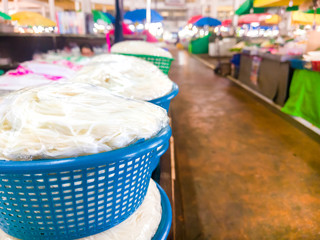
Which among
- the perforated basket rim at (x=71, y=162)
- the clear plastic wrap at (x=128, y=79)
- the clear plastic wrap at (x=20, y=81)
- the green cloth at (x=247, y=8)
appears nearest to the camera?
the perforated basket rim at (x=71, y=162)

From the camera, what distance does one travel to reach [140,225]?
0.93m

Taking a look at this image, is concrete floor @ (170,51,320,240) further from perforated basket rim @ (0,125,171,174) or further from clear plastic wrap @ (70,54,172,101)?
perforated basket rim @ (0,125,171,174)

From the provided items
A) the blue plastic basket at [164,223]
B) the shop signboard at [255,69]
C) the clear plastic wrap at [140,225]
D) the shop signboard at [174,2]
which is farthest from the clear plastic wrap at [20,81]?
the shop signboard at [174,2]

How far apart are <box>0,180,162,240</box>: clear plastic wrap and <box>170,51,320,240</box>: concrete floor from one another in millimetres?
834

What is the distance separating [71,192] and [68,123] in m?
0.19

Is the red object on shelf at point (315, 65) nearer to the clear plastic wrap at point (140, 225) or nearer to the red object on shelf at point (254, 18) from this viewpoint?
the clear plastic wrap at point (140, 225)

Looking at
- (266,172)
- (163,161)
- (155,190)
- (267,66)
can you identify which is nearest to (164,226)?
(155,190)

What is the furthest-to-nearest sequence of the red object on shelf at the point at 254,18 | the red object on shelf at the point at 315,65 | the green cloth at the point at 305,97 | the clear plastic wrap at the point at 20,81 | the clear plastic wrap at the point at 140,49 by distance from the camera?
the red object on shelf at the point at 254,18
the green cloth at the point at 305,97
the red object on shelf at the point at 315,65
the clear plastic wrap at the point at 140,49
the clear plastic wrap at the point at 20,81

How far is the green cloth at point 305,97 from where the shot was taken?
11.4 ft

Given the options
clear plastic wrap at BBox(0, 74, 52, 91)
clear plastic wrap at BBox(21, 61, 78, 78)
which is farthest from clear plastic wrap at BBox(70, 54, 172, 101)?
clear plastic wrap at BBox(21, 61, 78, 78)

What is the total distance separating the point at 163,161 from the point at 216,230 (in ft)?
2.15

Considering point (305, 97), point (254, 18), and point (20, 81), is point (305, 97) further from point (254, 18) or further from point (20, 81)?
point (254, 18)

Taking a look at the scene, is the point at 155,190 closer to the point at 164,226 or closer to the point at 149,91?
the point at 164,226

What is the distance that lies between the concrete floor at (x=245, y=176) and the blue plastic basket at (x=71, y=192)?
1114 mm
